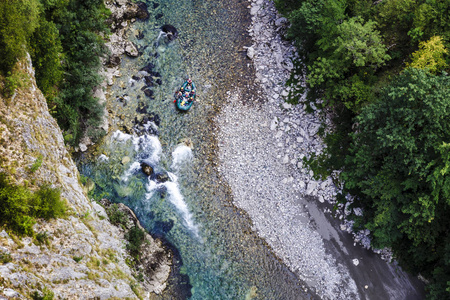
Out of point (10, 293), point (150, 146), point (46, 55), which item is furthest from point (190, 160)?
point (10, 293)

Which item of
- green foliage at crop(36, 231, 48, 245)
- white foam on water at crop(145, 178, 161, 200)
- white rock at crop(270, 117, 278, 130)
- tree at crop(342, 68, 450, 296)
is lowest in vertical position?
white foam on water at crop(145, 178, 161, 200)

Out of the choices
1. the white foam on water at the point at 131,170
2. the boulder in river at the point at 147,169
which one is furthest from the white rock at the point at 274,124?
the white foam on water at the point at 131,170

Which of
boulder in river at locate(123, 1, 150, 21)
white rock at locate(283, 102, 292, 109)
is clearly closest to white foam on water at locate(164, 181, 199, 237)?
white rock at locate(283, 102, 292, 109)

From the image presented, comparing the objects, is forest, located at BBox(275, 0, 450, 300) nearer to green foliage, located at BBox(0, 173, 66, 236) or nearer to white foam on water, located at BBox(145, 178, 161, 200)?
white foam on water, located at BBox(145, 178, 161, 200)

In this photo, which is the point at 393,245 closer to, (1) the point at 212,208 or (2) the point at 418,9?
(1) the point at 212,208

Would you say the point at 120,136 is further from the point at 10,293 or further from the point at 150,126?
the point at 10,293

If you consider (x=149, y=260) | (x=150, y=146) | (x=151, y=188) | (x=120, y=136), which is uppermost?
(x=150, y=146)

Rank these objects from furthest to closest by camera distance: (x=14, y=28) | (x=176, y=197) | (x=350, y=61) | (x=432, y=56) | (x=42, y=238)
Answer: (x=176, y=197), (x=350, y=61), (x=432, y=56), (x=14, y=28), (x=42, y=238)
